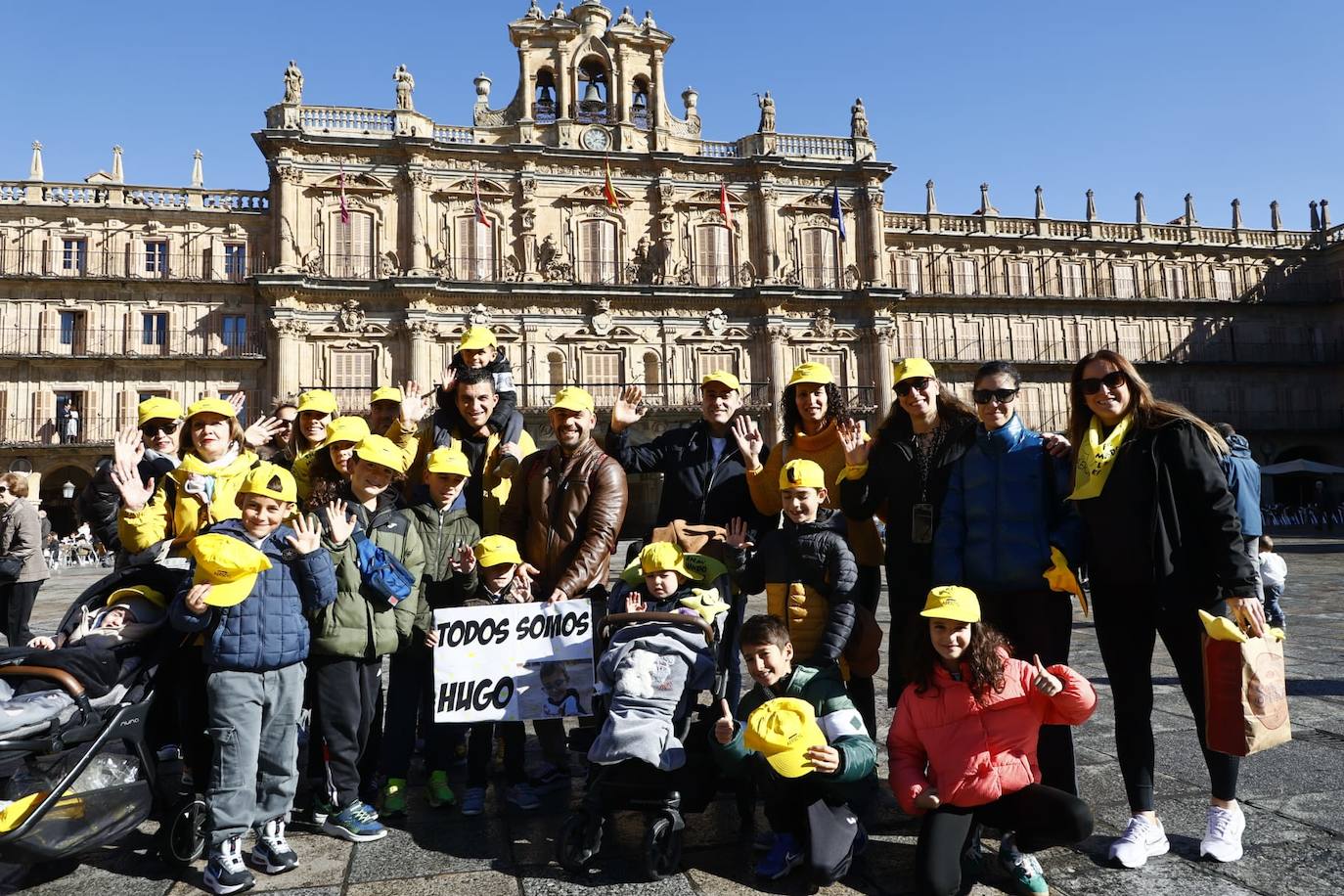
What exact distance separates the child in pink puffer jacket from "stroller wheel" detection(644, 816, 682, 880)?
904 mm

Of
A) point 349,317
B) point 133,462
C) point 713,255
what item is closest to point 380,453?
point 133,462

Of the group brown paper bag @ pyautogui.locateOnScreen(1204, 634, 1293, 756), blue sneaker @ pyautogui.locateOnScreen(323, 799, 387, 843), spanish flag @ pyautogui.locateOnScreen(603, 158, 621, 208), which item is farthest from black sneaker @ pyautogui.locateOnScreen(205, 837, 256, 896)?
spanish flag @ pyautogui.locateOnScreen(603, 158, 621, 208)

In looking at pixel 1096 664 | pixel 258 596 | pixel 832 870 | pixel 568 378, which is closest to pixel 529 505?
pixel 258 596

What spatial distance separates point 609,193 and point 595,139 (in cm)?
275

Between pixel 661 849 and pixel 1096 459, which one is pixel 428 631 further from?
pixel 1096 459

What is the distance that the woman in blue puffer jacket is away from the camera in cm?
370

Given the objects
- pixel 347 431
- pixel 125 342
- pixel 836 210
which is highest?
pixel 836 210

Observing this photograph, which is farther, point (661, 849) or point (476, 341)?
point (476, 341)

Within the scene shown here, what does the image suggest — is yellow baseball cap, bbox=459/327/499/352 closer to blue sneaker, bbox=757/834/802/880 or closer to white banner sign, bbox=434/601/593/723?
white banner sign, bbox=434/601/593/723

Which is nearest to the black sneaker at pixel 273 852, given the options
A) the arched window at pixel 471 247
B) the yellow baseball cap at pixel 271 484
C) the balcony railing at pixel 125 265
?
the yellow baseball cap at pixel 271 484

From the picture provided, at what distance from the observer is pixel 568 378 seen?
97.7 ft

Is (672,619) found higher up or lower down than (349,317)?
lower down

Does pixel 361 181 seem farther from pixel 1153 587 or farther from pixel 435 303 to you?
pixel 1153 587

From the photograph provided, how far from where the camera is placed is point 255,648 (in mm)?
3535
